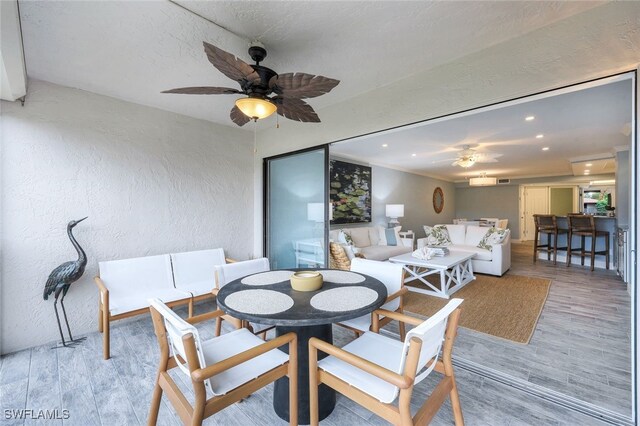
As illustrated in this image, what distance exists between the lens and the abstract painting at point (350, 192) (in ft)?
18.7

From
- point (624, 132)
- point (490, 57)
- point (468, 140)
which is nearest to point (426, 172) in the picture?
point (468, 140)

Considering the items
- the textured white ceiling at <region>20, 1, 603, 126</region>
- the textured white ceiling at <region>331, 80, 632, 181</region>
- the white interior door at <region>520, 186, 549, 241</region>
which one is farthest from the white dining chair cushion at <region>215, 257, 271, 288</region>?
the white interior door at <region>520, 186, 549, 241</region>

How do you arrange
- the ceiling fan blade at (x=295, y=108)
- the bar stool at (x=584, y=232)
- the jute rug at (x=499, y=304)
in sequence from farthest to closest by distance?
1. the bar stool at (x=584, y=232)
2. the jute rug at (x=499, y=304)
3. the ceiling fan blade at (x=295, y=108)

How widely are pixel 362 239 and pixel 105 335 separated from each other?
437cm

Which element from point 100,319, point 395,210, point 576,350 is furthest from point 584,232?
point 100,319

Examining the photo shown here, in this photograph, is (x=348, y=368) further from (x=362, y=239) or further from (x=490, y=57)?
(x=362, y=239)

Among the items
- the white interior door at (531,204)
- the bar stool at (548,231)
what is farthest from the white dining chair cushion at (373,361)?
the white interior door at (531,204)

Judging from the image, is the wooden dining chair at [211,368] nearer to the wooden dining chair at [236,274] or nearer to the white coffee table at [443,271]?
the wooden dining chair at [236,274]

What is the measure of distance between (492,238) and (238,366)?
5380 millimetres

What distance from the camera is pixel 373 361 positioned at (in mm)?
1422

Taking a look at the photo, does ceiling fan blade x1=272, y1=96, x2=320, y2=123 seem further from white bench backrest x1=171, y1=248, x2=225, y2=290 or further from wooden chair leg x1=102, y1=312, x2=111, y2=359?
wooden chair leg x1=102, y1=312, x2=111, y2=359

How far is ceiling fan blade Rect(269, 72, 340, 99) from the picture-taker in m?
1.53

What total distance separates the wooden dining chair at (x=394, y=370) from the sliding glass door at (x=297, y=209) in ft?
6.11

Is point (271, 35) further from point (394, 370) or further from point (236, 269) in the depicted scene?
point (394, 370)
